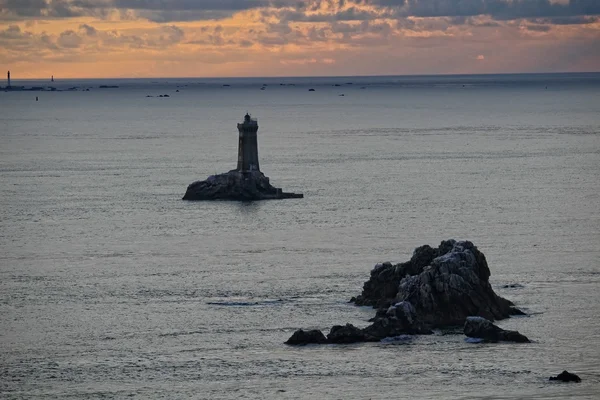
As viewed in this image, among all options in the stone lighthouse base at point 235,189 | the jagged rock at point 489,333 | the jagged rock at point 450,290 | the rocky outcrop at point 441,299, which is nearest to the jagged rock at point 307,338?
the rocky outcrop at point 441,299

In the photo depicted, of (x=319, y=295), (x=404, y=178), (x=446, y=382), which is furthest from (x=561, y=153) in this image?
(x=446, y=382)

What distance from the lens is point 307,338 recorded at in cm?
6322

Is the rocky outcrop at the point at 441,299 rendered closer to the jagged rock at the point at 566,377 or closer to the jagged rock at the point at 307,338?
the jagged rock at the point at 307,338

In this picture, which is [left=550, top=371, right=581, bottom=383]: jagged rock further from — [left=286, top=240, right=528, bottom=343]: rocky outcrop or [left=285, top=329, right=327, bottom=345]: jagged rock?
[left=285, top=329, right=327, bottom=345]: jagged rock

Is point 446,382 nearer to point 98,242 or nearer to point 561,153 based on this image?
point 98,242

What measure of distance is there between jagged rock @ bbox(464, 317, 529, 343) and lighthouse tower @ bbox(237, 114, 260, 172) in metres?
55.6

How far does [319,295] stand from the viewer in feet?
245

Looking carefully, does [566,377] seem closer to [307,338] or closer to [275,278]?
[307,338]

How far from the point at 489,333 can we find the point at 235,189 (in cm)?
5607

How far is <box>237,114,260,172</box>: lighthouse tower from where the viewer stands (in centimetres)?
11681

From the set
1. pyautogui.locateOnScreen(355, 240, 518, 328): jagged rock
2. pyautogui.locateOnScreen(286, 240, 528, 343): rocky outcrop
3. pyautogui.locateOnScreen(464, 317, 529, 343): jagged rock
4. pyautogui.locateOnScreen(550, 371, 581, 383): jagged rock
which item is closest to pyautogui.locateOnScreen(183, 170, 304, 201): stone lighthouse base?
pyautogui.locateOnScreen(355, 240, 518, 328): jagged rock

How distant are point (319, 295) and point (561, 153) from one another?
330 feet

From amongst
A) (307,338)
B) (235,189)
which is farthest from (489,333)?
(235,189)

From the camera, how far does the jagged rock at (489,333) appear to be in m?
63.2
